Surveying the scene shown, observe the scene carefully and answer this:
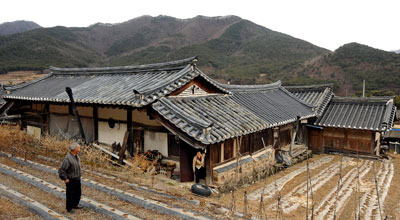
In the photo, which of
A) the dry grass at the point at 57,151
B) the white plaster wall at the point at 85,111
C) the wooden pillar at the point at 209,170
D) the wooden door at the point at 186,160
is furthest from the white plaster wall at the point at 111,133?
the wooden pillar at the point at 209,170

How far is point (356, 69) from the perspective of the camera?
50250 mm

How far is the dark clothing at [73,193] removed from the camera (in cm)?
642

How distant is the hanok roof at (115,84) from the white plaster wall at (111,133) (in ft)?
4.81

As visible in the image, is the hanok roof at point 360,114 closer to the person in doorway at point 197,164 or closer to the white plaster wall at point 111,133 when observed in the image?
the person in doorway at point 197,164

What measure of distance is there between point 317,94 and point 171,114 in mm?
15987

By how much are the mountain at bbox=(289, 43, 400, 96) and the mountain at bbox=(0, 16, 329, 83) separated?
5.41m

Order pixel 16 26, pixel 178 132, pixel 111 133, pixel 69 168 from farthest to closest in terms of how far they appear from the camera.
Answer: pixel 16 26 → pixel 111 133 → pixel 178 132 → pixel 69 168

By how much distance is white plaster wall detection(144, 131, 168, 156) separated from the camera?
10742mm

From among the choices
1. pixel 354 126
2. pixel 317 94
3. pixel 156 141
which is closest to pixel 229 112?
pixel 156 141

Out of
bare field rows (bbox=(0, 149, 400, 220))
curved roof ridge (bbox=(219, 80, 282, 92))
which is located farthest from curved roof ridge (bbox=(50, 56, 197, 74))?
bare field rows (bbox=(0, 149, 400, 220))

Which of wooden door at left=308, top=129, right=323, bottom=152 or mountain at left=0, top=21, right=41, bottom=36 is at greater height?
mountain at left=0, top=21, right=41, bottom=36

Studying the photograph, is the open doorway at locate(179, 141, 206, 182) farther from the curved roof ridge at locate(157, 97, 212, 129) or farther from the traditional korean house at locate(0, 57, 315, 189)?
the curved roof ridge at locate(157, 97, 212, 129)

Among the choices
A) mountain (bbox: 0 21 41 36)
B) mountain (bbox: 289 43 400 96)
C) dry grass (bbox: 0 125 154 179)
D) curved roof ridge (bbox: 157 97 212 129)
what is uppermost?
mountain (bbox: 0 21 41 36)

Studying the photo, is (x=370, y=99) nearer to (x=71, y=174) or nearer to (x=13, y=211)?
(x=71, y=174)
